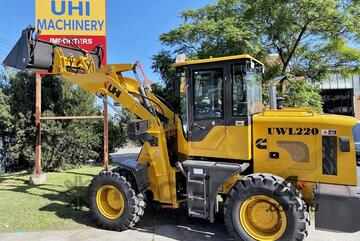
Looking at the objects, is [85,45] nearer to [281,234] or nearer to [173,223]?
[173,223]

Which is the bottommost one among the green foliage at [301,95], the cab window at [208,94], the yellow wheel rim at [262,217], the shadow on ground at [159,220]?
the shadow on ground at [159,220]

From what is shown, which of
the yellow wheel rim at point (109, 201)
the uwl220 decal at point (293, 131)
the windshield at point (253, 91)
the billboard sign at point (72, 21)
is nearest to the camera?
the uwl220 decal at point (293, 131)

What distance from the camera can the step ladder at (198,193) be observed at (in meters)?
6.32

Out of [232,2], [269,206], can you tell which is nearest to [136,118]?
[269,206]

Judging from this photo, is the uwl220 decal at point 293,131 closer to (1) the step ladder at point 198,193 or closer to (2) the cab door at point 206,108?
(2) the cab door at point 206,108

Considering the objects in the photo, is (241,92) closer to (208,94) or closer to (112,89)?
(208,94)

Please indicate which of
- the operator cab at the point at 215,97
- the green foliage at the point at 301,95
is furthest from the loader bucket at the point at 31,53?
the green foliage at the point at 301,95

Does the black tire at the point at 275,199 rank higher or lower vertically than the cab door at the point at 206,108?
lower

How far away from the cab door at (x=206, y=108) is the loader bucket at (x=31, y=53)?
3.38 metres

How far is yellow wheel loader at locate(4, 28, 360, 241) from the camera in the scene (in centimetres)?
574

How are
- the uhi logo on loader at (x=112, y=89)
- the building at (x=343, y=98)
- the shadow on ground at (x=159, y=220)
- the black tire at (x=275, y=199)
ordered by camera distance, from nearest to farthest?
the black tire at (x=275, y=199), the shadow on ground at (x=159, y=220), the uhi logo on loader at (x=112, y=89), the building at (x=343, y=98)

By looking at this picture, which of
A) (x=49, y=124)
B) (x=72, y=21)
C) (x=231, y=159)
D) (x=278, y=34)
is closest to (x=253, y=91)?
(x=231, y=159)

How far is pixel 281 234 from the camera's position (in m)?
5.68

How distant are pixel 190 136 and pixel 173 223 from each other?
5.50ft
